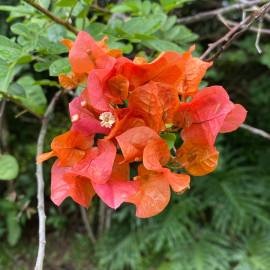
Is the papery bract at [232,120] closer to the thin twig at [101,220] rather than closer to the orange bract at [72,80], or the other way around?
the orange bract at [72,80]

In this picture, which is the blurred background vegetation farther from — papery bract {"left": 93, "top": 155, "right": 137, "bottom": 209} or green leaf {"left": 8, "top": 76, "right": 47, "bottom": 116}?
papery bract {"left": 93, "top": 155, "right": 137, "bottom": 209}

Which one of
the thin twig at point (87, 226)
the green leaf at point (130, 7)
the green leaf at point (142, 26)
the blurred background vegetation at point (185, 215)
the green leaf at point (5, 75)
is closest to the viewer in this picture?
the green leaf at point (5, 75)

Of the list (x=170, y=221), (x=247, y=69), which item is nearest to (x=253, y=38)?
(x=247, y=69)

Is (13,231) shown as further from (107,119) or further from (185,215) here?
(107,119)

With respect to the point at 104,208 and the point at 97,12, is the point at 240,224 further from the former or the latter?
the point at 97,12

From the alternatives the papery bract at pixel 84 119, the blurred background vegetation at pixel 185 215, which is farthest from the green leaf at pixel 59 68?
the blurred background vegetation at pixel 185 215

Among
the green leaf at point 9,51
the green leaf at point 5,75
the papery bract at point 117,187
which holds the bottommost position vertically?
the green leaf at point 5,75
